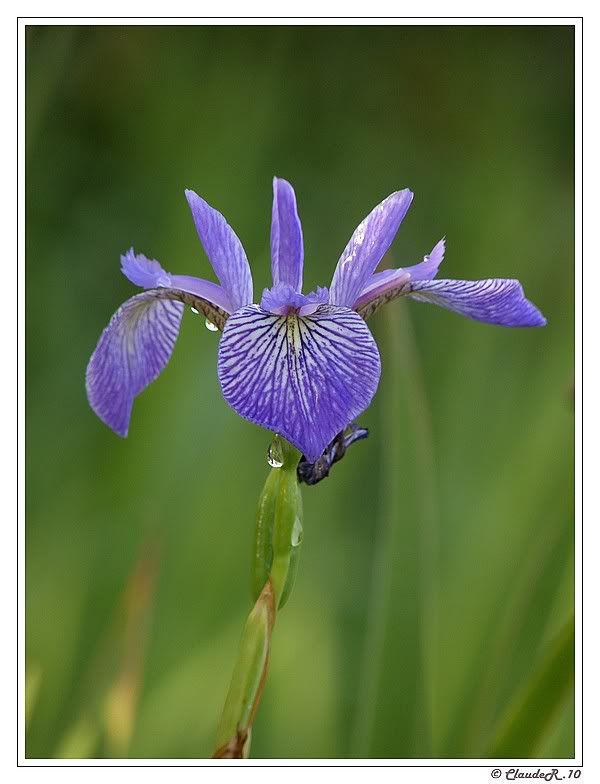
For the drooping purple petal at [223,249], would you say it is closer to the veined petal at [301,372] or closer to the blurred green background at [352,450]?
the veined petal at [301,372]

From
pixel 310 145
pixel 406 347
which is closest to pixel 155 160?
pixel 310 145

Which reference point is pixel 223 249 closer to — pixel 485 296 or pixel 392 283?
pixel 392 283

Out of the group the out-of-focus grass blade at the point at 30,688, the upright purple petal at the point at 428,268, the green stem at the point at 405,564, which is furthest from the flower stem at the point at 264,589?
the out-of-focus grass blade at the point at 30,688

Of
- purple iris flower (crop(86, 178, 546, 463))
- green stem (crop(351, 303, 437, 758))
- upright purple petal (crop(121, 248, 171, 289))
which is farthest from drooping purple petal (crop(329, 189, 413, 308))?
green stem (crop(351, 303, 437, 758))

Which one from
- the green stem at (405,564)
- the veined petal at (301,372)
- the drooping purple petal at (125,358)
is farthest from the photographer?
the green stem at (405,564)

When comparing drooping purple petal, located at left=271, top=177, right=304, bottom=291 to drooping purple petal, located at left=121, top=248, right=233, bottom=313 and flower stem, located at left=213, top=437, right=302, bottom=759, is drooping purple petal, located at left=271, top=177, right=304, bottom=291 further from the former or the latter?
flower stem, located at left=213, top=437, right=302, bottom=759

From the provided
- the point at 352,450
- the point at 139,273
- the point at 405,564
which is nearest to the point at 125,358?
the point at 139,273

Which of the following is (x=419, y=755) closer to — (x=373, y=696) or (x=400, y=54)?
(x=373, y=696)
